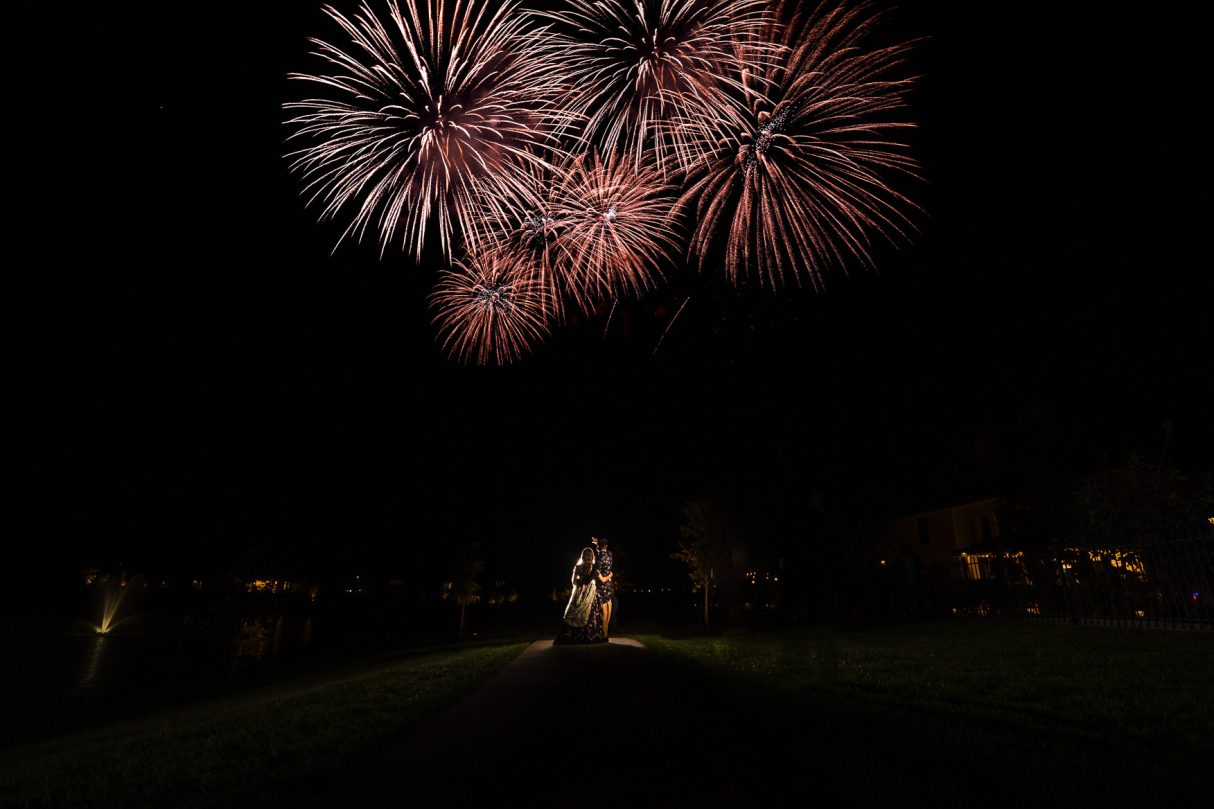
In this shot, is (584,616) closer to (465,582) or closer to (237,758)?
(237,758)

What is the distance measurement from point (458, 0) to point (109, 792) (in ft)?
35.9

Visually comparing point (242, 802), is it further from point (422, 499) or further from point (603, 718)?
point (422, 499)

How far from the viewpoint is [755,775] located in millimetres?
4039

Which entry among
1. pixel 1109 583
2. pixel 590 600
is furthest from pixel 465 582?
pixel 1109 583

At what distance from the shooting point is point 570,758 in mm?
4449

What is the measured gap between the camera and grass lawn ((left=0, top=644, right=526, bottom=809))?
443 centimetres

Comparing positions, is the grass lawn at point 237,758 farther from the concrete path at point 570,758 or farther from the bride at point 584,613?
the bride at point 584,613

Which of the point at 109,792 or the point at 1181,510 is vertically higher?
the point at 1181,510

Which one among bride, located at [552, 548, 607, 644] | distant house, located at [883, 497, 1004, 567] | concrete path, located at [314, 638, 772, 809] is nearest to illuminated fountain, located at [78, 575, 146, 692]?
bride, located at [552, 548, 607, 644]

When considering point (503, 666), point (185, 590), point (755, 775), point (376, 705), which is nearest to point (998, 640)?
point (503, 666)

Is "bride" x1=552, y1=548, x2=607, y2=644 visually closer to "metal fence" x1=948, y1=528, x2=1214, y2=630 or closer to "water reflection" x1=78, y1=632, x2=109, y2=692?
"metal fence" x1=948, y1=528, x2=1214, y2=630

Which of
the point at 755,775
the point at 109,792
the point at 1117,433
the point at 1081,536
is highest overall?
the point at 1117,433

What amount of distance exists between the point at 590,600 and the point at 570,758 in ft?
40.4

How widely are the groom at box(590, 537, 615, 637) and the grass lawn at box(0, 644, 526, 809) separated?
8688mm
